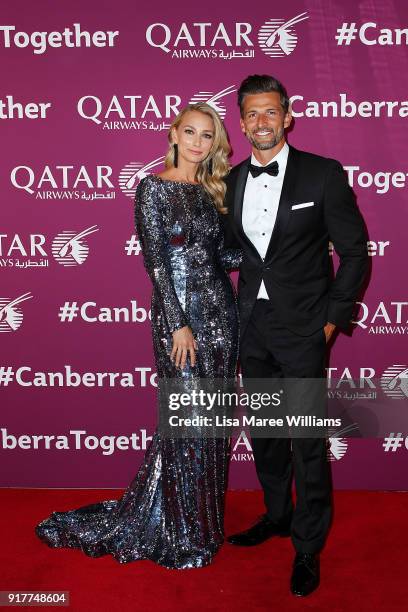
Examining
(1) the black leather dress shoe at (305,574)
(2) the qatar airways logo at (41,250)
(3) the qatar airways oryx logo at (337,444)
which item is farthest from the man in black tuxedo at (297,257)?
(2) the qatar airways logo at (41,250)

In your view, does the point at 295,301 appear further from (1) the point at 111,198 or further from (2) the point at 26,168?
(2) the point at 26,168

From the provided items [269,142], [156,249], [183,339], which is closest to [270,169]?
[269,142]

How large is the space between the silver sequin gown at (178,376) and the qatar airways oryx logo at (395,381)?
1.01 meters

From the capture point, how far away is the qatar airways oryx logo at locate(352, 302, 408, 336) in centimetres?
329

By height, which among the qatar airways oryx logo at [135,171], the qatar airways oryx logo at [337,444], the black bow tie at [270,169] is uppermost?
the qatar airways oryx logo at [135,171]

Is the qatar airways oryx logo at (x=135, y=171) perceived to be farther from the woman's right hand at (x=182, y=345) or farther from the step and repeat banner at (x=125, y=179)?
the woman's right hand at (x=182, y=345)

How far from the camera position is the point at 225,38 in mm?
3068

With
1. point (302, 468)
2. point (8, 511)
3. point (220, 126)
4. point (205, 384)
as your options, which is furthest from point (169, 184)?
point (8, 511)

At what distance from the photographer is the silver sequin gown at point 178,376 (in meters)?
2.54

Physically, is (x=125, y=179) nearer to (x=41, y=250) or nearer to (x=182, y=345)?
(x=41, y=250)

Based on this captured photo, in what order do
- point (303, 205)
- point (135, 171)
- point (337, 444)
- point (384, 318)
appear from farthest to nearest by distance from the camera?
point (337, 444) < point (384, 318) < point (135, 171) < point (303, 205)

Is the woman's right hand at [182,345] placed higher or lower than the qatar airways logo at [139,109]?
lower

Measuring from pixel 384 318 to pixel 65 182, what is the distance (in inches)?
69.2

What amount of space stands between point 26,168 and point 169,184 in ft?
3.34
